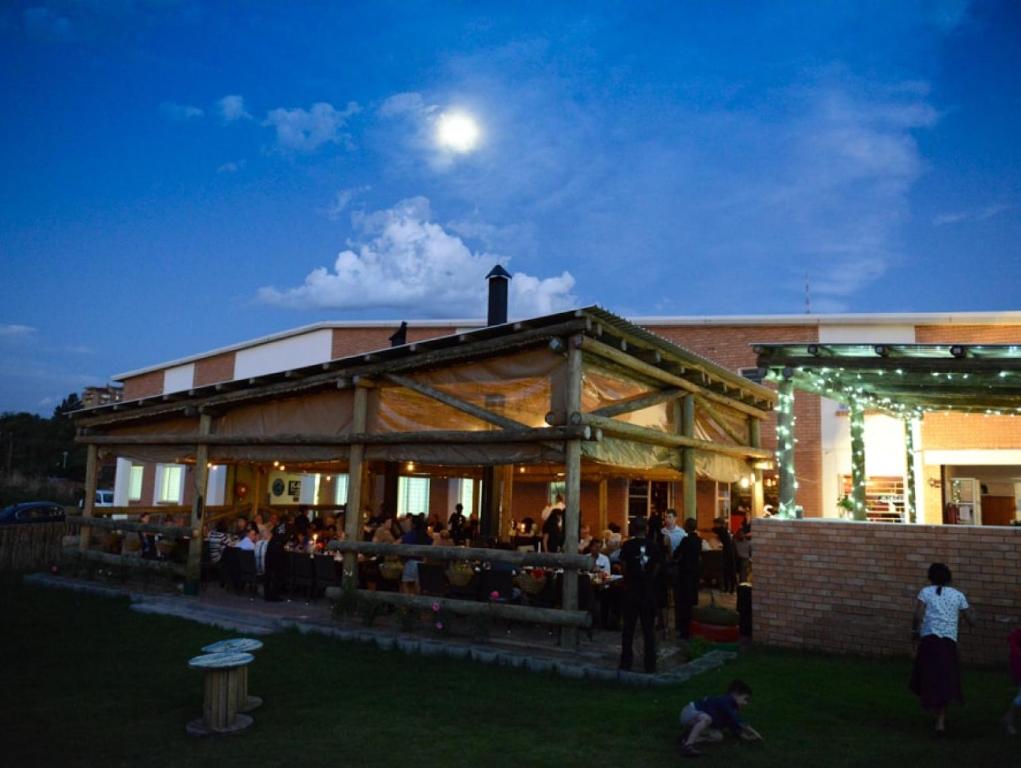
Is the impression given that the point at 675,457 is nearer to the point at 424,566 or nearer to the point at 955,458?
the point at 424,566

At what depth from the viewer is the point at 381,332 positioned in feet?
76.4

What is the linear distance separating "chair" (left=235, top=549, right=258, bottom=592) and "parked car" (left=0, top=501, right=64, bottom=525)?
11.4m

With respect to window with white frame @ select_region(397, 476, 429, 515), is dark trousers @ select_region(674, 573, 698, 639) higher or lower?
lower

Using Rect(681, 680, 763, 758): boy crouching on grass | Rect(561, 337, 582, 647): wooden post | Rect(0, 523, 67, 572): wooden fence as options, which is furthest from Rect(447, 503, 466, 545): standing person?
Rect(681, 680, 763, 758): boy crouching on grass

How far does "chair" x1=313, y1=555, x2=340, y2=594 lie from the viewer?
36.3 feet

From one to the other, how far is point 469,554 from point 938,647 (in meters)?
5.14

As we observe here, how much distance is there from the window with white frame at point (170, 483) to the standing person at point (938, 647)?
24570 mm

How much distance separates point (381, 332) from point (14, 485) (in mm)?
23220

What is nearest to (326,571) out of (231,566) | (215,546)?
(231,566)

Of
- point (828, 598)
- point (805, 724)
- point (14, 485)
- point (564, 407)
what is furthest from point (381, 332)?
point (14, 485)

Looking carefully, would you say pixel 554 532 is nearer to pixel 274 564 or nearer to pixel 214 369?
pixel 274 564

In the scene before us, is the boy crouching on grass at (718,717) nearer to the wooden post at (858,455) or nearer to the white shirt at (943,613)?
the white shirt at (943,613)

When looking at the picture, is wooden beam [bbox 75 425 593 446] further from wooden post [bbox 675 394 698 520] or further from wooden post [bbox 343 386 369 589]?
wooden post [bbox 675 394 698 520]

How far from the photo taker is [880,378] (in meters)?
10.6
